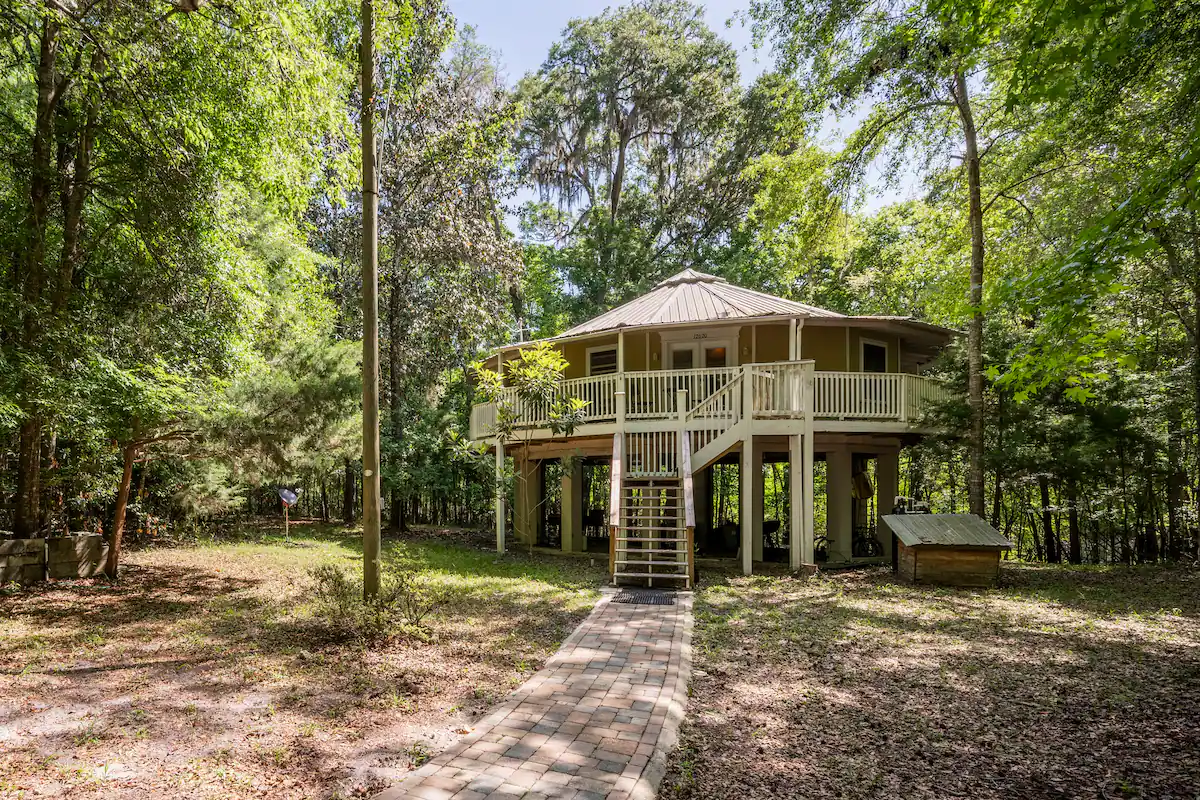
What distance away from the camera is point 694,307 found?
48.0 feet

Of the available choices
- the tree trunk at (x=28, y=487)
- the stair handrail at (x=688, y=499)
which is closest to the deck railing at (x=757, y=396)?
the stair handrail at (x=688, y=499)

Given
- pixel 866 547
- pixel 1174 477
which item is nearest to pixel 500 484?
pixel 866 547

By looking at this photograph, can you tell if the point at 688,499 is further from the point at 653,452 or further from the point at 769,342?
the point at 769,342

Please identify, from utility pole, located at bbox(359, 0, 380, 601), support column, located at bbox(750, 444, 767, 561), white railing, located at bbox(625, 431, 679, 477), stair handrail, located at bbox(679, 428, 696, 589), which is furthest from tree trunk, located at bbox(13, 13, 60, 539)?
support column, located at bbox(750, 444, 767, 561)

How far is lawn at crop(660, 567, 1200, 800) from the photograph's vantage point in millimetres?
3662

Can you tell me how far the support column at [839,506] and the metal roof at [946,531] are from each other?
2689mm

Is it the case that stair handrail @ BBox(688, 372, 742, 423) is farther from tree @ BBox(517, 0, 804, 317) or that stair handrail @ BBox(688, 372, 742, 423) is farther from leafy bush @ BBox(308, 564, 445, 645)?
tree @ BBox(517, 0, 804, 317)

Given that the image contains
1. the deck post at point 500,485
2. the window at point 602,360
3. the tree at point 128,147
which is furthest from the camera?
the window at point 602,360

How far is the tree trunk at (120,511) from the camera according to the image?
28.1 feet

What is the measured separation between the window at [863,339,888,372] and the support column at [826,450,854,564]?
2.65m

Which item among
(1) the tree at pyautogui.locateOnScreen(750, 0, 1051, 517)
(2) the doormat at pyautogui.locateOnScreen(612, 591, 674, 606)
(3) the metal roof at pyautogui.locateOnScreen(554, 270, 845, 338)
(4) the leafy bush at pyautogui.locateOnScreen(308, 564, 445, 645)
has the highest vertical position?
(1) the tree at pyautogui.locateOnScreen(750, 0, 1051, 517)

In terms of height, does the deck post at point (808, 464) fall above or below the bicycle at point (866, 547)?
above

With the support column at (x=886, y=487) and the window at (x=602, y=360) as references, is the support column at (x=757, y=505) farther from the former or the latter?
the window at (x=602, y=360)

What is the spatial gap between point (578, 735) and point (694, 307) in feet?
38.2
